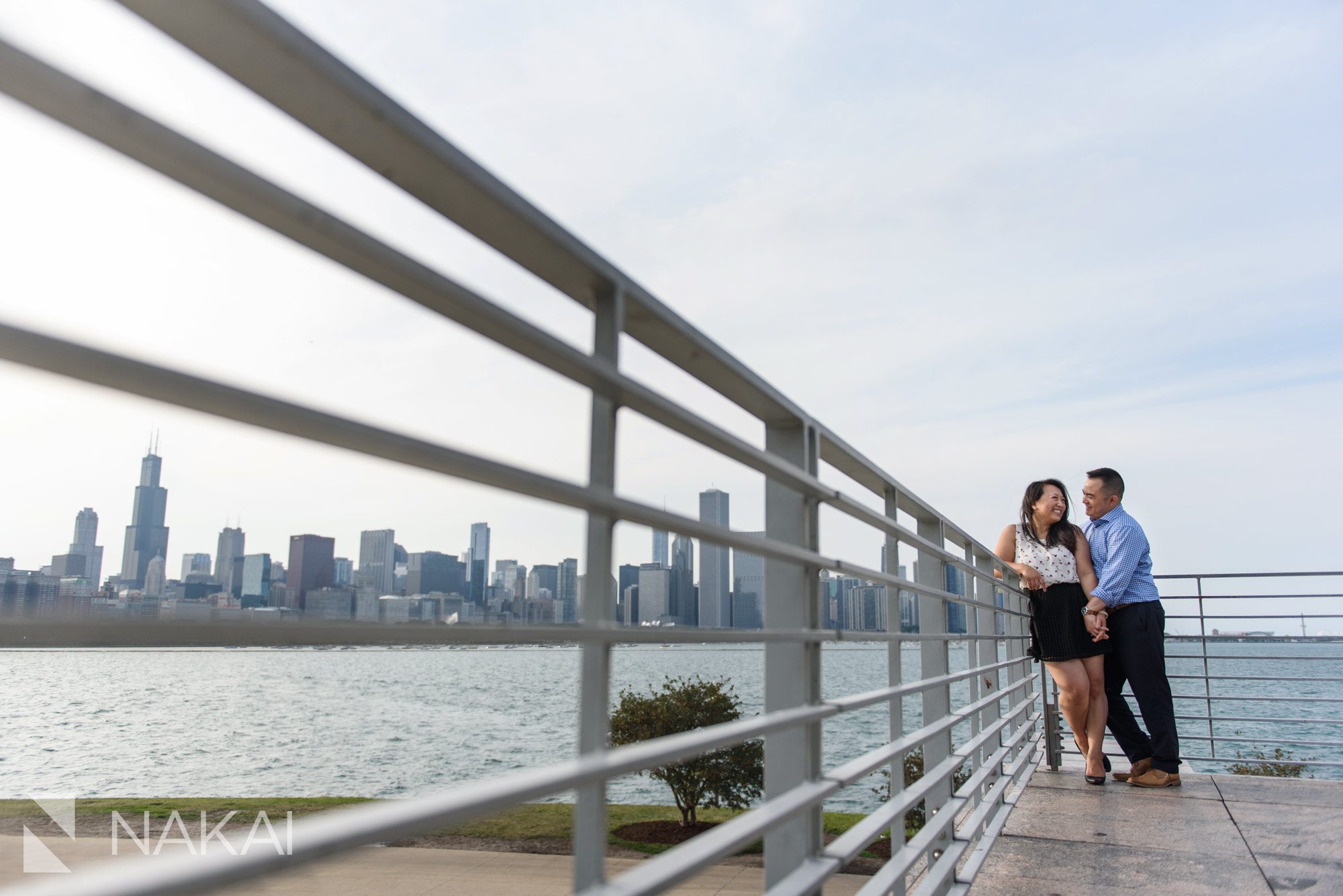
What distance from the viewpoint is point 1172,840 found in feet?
11.0

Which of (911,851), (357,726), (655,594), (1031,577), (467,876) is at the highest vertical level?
(1031,577)

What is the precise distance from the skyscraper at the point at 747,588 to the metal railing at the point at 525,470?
0.18 feet

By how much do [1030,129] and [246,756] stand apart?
5585 centimetres

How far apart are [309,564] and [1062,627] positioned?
4517 millimetres

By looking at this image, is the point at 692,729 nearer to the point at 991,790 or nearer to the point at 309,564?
the point at 991,790

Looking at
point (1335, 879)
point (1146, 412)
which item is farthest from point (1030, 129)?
point (1146, 412)

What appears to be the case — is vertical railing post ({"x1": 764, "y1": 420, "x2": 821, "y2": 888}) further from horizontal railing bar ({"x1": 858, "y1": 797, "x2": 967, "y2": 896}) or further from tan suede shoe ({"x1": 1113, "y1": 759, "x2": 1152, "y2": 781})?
tan suede shoe ({"x1": 1113, "y1": 759, "x2": 1152, "y2": 781})

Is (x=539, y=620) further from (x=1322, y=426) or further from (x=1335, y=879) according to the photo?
(x=1322, y=426)

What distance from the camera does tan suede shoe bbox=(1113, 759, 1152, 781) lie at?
15.2ft

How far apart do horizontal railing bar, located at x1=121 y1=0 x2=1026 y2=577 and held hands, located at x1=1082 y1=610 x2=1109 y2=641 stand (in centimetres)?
401

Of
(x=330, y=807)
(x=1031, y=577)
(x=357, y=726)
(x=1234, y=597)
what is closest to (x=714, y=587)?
(x=1031, y=577)

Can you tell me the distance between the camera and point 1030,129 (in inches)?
559

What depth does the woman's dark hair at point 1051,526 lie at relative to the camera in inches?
190

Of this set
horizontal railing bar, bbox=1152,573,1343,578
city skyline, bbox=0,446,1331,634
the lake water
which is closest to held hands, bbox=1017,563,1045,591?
horizontal railing bar, bbox=1152,573,1343,578
